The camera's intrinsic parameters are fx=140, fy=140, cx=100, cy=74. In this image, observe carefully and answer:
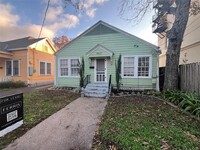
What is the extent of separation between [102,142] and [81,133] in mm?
762

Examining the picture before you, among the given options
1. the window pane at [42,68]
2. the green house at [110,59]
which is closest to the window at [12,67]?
the window pane at [42,68]

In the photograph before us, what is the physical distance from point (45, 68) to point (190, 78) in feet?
51.0

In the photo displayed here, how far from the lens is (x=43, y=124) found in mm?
4547

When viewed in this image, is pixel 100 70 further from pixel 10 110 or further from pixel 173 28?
pixel 10 110

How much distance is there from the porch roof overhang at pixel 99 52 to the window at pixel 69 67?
1494mm

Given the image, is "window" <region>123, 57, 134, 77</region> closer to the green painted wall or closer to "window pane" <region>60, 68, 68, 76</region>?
the green painted wall

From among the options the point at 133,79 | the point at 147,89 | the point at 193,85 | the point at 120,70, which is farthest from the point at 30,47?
the point at 193,85

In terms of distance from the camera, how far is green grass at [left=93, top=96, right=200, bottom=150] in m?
3.14

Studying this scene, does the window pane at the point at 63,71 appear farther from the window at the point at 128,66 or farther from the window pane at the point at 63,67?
Result: the window at the point at 128,66

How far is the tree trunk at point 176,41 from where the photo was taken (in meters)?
8.08

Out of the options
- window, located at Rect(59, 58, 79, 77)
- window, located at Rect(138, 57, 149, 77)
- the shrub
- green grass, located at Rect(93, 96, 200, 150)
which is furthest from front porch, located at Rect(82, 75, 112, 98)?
the shrub

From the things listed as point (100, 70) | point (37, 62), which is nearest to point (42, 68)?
point (37, 62)

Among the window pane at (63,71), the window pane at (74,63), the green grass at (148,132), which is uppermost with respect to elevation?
the window pane at (74,63)

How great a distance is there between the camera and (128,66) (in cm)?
1059
